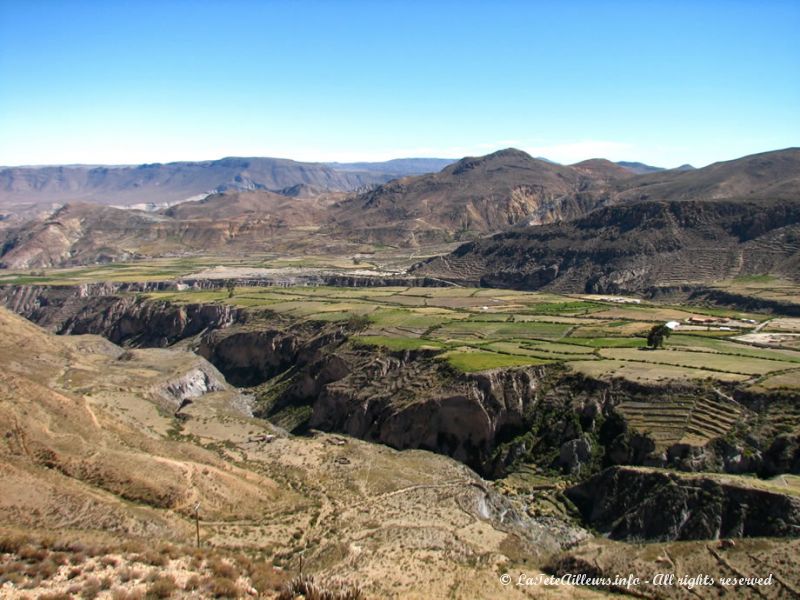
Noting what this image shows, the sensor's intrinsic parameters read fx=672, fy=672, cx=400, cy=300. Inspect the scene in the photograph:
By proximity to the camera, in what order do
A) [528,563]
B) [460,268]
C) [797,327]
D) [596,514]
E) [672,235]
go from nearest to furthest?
[528,563]
[596,514]
[797,327]
[672,235]
[460,268]

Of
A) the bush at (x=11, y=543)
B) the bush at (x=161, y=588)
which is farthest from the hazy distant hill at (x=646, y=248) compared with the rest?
the bush at (x=11, y=543)

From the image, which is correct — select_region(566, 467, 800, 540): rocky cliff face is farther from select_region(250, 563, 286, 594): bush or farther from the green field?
select_region(250, 563, 286, 594): bush

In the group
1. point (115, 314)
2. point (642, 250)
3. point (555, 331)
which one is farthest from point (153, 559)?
point (642, 250)

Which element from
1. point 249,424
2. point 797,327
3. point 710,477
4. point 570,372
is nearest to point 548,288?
point 797,327

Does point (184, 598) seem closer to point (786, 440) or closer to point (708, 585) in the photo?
point (708, 585)

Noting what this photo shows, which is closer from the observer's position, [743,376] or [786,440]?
[786,440]
